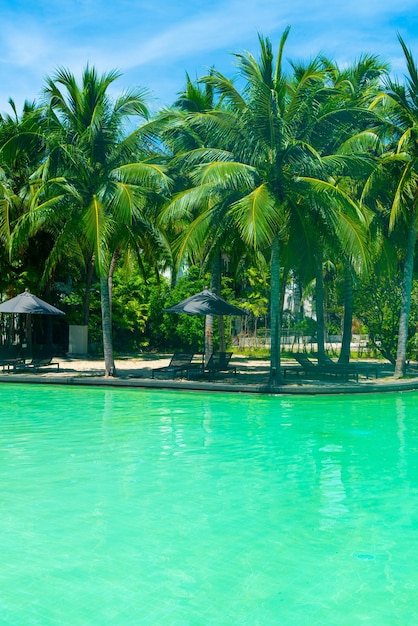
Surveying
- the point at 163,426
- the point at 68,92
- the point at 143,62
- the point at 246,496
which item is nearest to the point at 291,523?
the point at 246,496

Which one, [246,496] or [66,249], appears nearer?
[246,496]

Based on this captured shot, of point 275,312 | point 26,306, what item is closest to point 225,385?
point 275,312

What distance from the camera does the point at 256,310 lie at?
3503 cm

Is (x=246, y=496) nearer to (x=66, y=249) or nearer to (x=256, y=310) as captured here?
(x=66, y=249)

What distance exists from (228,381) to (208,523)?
12.9m

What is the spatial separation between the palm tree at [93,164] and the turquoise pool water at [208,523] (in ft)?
25.6

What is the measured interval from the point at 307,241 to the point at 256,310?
53.7ft

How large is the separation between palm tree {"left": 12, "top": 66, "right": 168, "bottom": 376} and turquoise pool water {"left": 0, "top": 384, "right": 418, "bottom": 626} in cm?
779

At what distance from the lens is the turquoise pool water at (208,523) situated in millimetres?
5324

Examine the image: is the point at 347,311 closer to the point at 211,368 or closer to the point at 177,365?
the point at 211,368

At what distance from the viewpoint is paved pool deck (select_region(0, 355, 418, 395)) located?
59.2ft

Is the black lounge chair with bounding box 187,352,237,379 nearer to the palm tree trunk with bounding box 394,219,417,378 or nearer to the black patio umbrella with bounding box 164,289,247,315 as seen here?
the black patio umbrella with bounding box 164,289,247,315

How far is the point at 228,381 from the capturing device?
20203mm

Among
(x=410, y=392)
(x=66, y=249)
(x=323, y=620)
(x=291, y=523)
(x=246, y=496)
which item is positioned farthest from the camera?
(x=66, y=249)
